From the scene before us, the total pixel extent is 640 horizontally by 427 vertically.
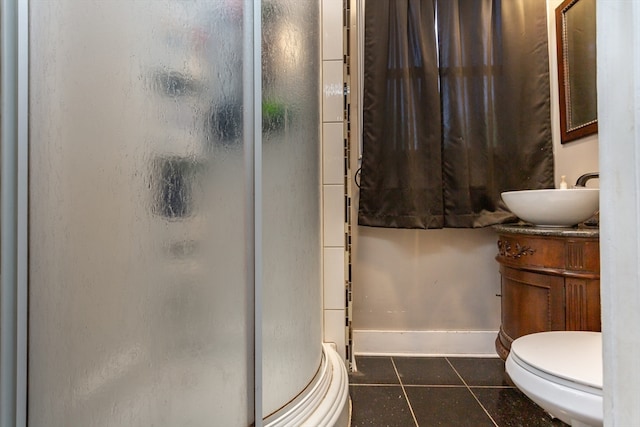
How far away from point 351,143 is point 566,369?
51.6 inches

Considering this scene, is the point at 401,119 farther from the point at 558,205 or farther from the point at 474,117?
the point at 558,205

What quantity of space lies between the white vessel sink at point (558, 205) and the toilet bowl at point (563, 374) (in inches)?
20.0

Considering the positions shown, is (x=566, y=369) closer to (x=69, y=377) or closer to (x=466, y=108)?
(x=69, y=377)

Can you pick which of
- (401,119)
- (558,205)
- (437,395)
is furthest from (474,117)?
(437,395)

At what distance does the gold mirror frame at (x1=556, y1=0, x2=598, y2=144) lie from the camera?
1.52 metres

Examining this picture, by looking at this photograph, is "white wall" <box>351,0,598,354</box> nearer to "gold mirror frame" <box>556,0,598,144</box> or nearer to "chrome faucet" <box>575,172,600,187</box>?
"chrome faucet" <box>575,172,600,187</box>

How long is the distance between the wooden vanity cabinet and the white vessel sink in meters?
0.07

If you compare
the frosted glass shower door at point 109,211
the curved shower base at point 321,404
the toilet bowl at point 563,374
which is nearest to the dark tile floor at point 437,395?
the curved shower base at point 321,404

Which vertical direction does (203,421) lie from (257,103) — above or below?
below

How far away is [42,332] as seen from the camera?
2.27ft

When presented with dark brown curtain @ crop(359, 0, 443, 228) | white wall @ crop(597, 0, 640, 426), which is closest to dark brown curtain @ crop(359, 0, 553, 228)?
dark brown curtain @ crop(359, 0, 443, 228)

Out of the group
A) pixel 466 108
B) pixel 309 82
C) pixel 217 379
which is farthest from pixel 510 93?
pixel 217 379

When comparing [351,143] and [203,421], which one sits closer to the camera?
[203,421]

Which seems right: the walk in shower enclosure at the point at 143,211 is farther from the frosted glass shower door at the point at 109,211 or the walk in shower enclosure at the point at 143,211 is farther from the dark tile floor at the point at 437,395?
the dark tile floor at the point at 437,395
